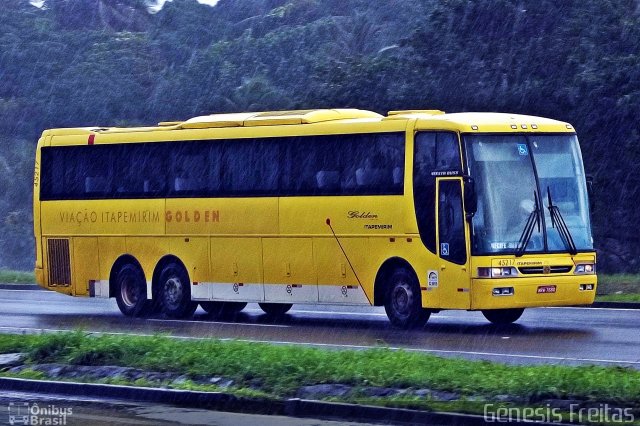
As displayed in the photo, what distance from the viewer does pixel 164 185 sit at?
25.3m

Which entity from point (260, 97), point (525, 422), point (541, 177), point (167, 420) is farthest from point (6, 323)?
point (260, 97)

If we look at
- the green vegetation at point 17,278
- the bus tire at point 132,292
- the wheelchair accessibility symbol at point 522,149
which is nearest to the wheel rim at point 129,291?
the bus tire at point 132,292

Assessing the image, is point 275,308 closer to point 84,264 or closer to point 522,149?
point 84,264

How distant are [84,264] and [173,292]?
2.44m

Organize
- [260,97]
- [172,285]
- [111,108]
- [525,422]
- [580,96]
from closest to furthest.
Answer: [525,422] < [172,285] < [580,96] < [260,97] < [111,108]

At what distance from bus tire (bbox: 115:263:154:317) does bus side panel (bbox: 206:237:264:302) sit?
1.67 metres

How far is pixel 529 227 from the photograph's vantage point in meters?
20.6

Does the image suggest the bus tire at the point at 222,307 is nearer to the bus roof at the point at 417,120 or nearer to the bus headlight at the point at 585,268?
the bus roof at the point at 417,120

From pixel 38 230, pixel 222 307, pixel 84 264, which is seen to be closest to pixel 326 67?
pixel 38 230

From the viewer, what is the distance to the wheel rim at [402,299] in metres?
21.0

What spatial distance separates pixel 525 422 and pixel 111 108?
45.6m

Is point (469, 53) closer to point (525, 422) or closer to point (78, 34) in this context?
point (525, 422)

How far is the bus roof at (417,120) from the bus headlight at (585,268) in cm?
224

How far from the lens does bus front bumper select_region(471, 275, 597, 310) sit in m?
20.0
